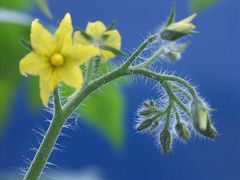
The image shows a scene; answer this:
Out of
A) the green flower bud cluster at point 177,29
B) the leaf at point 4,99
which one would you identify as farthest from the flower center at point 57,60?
the leaf at point 4,99

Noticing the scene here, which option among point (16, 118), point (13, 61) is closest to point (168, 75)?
point (13, 61)

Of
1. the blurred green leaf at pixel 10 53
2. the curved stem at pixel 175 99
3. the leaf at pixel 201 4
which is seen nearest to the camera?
the curved stem at pixel 175 99

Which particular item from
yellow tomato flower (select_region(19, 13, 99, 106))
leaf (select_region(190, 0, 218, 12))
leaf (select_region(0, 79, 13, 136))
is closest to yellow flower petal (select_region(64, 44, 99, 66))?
yellow tomato flower (select_region(19, 13, 99, 106))

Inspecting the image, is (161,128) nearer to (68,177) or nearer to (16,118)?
(68,177)

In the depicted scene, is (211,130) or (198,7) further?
(198,7)

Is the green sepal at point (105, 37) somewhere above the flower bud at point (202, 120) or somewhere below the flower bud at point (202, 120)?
above

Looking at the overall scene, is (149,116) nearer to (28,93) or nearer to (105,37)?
(105,37)

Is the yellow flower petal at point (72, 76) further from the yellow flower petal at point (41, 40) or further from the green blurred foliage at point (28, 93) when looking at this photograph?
the green blurred foliage at point (28, 93)
